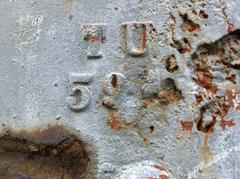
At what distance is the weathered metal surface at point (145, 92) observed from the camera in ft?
5.54

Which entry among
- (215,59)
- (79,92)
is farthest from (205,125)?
(79,92)

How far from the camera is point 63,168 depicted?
1.75 metres

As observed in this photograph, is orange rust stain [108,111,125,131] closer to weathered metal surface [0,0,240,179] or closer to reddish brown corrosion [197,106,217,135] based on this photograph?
weathered metal surface [0,0,240,179]

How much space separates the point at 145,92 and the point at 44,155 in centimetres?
30

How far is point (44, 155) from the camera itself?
1.78 metres

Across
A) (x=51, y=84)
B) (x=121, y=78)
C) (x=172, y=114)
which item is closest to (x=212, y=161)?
(x=172, y=114)

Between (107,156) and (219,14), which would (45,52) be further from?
(219,14)

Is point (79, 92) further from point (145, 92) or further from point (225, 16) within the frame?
point (225, 16)

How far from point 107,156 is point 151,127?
4.8 inches

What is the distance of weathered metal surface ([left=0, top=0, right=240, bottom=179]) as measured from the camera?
1689mm

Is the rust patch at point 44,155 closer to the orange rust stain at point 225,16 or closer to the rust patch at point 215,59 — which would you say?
the rust patch at point 215,59

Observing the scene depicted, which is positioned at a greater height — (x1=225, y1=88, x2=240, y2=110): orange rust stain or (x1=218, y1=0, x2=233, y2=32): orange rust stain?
(x1=218, y1=0, x2=233, y2=32): orange rust stain

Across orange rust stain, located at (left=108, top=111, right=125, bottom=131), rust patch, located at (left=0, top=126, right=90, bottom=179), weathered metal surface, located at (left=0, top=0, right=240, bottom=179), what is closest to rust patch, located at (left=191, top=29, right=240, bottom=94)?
weathered metal surface, located at (left=0, top=0, right=240, bottom=179)

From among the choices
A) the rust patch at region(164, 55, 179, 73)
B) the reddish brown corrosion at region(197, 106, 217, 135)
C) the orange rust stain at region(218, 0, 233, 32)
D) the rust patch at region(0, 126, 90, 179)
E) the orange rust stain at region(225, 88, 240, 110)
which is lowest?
the rust patch at region(0, 126, 90, 179)
